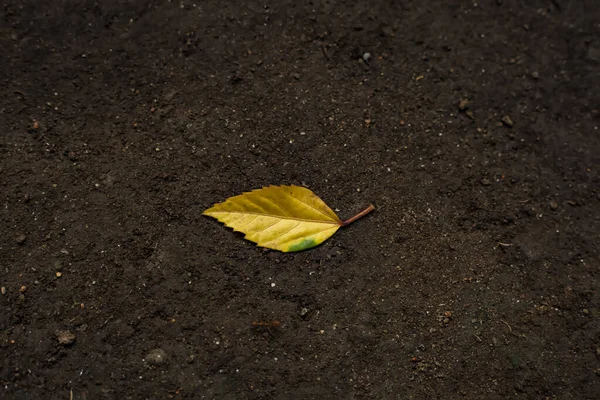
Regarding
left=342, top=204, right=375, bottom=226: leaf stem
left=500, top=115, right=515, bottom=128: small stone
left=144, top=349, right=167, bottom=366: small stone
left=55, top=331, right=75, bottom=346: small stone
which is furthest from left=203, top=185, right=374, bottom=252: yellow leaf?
left=500, top=115, right=515, bottom=128: small stone

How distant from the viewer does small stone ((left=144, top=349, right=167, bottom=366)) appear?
162cm

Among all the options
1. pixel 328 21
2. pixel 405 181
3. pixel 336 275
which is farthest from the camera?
pixel 328 21

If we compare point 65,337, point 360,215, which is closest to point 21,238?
point 65,337

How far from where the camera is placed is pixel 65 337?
1613 mm

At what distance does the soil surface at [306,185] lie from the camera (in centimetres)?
164

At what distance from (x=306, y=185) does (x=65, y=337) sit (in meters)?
0.94

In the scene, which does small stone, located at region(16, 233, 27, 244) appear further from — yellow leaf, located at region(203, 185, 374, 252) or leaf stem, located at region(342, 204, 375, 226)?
leaf stem, located at region(342, 204, 375, 226)

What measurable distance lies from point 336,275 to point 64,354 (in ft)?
3.01

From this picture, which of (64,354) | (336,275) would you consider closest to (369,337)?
(336,275)

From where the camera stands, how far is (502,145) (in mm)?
1904

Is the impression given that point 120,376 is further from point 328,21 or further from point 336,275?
point 328,21

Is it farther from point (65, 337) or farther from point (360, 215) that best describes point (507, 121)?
point (65, 337)

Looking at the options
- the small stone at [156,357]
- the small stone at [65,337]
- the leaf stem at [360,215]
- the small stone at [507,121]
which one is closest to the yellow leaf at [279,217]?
the leaf stem at [360,215]

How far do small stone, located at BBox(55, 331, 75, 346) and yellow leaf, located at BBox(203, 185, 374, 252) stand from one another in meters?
0.58
